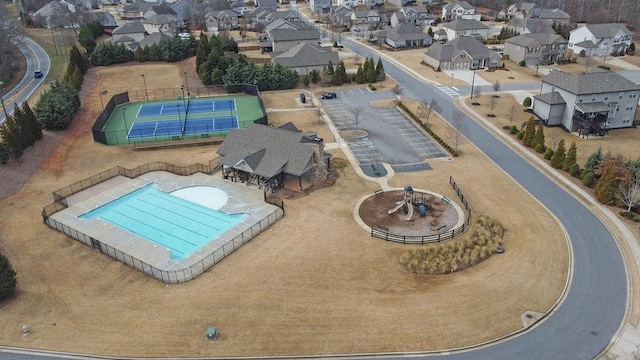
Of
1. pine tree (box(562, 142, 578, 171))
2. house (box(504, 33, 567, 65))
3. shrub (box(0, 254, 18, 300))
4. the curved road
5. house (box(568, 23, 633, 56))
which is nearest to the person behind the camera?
the curved road

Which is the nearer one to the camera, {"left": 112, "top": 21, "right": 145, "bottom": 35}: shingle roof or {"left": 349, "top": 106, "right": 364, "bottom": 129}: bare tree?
{"left": 349, "top": 106, "right": 364, "bottom": 129}: bare tree

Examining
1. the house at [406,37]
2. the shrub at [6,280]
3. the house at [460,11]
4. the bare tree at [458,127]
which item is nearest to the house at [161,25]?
the house at [406,37]

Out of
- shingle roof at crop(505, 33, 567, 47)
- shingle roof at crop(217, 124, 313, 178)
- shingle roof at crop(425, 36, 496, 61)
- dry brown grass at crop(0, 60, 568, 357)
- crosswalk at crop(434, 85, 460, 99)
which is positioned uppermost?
shingle roof at crop(505, 33, 567, 47)

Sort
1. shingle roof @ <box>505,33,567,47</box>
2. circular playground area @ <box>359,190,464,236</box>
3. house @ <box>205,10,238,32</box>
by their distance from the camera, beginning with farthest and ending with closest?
house @ <box>205,10,238,32</box>, shingle roof @ <box>505,33,567,47</box>, circular playground area @ <box>359,190,464,236</box>

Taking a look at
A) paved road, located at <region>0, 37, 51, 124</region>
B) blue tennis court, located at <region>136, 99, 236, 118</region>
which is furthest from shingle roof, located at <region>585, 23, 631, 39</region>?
paved road, located at <region>0, 37, 51, 124</region>

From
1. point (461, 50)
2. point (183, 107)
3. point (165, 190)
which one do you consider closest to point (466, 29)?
point (461, 50)

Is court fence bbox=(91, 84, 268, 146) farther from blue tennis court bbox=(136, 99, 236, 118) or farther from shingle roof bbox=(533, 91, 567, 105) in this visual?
shingle roof bbox=(533, 91, 567, 105)

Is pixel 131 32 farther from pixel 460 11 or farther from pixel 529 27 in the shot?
pixel 529 27
